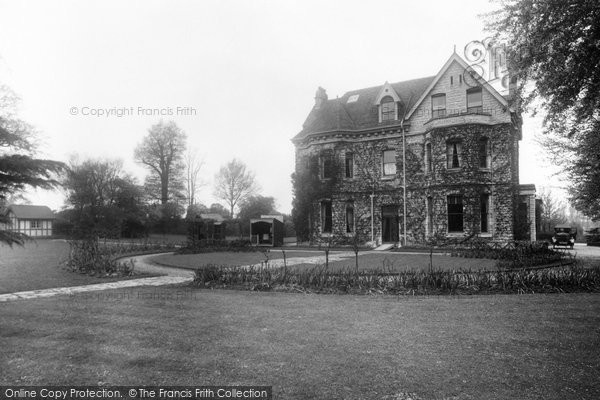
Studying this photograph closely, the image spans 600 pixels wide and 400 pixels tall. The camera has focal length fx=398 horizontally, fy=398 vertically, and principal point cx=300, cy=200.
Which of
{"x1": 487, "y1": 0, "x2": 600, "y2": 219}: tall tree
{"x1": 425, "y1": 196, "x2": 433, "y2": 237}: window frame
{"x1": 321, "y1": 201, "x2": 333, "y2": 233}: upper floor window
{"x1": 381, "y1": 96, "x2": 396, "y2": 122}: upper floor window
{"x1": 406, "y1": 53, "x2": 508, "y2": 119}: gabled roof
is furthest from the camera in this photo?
{"x1": 321, "y1": 201, "x2": 333, "y2": 233}: upper floor window

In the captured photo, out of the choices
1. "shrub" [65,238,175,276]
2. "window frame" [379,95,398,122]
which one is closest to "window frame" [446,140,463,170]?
"window frame" [379,95,398,122]

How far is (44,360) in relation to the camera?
15.7 feet

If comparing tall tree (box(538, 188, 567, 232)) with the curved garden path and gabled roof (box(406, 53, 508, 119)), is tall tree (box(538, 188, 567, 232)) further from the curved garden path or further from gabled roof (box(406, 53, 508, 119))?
the curved garden path

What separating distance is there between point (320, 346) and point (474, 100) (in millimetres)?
23948

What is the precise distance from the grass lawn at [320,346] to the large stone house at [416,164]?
17362 mm

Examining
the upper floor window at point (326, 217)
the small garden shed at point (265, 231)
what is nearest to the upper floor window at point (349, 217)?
the upper floor window at point (326, 217)

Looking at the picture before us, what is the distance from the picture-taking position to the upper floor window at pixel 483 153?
80.9ft

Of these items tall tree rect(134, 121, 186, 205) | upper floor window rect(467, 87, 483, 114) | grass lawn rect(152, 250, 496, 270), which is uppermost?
upper floor window rect(467, 87, 483, 114)

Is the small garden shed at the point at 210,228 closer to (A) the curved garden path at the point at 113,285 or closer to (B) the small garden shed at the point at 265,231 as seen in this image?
(B) the small garden shed at the point at 265,231

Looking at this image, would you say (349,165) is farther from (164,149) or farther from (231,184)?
(231,184)

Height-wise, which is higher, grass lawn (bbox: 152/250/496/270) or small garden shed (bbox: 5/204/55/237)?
small garden shed (bbox: 5/204/55/237)

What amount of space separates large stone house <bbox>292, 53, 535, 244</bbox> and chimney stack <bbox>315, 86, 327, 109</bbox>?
0.10 metres

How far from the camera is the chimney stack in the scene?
32.8 metres

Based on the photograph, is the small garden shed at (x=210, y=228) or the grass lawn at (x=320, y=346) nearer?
the grass lawn at (x=320, y=346)
